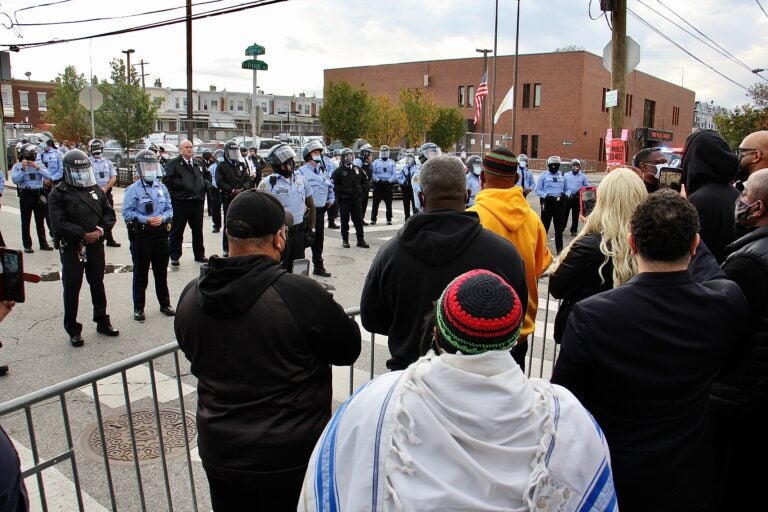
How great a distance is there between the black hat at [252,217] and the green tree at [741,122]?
24276 mm

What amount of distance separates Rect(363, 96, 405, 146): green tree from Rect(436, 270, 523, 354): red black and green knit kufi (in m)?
42.3

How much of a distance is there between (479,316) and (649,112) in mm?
68876

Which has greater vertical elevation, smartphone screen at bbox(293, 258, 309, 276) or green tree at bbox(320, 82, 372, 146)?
green tree at bbox(320, 82, 372, 146)

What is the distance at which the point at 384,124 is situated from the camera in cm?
4491

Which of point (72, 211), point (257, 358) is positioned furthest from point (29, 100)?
point (257, 358)

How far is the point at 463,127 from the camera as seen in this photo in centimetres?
4656

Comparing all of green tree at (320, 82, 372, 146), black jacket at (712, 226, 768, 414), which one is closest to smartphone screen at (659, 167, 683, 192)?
black jacket at (712, 226, 768, 414)

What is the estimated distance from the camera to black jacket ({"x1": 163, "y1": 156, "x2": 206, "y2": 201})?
10586mm

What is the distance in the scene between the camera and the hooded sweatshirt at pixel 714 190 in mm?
3986

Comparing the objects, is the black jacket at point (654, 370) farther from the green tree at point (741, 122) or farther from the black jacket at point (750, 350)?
the green tree at point (741, 122)

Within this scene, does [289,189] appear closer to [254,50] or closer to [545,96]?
[254,50]

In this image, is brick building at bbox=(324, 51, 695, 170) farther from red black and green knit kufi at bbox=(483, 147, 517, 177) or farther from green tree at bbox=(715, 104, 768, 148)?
red black and green knit kufi at bbox=(483, 147, 517, 177)

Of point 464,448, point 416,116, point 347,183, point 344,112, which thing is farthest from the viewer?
point 416,116

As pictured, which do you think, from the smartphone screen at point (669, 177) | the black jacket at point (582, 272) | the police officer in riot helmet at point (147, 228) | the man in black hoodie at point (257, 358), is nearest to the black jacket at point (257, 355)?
the man in black hoodie at point (257, 358)
